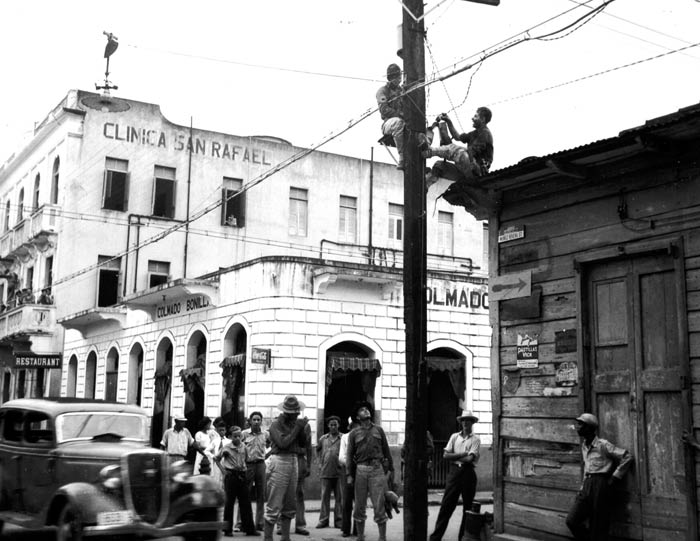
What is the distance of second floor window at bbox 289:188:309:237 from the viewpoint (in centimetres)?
3531

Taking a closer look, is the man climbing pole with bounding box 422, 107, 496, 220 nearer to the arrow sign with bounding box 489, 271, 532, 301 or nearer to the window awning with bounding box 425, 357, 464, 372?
the arrow sign with bounding box 489, 271, 532, 301

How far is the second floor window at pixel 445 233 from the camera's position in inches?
1464

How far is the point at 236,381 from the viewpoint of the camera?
21.9 meters

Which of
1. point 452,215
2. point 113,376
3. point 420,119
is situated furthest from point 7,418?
point 452,215

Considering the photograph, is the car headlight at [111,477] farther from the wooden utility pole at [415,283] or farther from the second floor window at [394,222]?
the second floor window at [394,222]

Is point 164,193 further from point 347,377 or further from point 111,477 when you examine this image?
point 111,477

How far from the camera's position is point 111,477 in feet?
32.5

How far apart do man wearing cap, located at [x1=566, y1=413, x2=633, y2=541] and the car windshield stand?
577 centimetres

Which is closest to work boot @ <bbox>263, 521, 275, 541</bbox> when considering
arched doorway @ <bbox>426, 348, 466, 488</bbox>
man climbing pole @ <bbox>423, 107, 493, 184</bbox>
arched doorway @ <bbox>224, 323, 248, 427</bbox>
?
man climbing pole @ <bbox>423, 107, 493, 184</bbox>

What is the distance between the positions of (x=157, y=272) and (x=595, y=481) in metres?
25.8

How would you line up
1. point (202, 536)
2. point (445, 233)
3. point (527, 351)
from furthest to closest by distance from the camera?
point (445, 233) < point (527, 351) < point (202, 536)

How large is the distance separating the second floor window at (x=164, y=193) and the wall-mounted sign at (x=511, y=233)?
2394 centimetres

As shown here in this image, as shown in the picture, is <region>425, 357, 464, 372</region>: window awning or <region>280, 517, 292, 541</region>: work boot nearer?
<region>280, 517, 292, 541</region>: work boot

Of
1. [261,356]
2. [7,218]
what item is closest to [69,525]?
[261,356]
